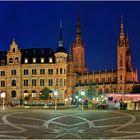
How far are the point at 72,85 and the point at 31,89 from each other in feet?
269

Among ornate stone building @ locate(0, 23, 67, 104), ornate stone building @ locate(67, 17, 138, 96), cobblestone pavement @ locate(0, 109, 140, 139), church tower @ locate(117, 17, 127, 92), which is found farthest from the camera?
ornate stone building @ locate(67, 17, 138, 96)

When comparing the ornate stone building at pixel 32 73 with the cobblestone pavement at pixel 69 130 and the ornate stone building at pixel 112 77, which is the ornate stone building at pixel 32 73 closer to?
the ornate stone building at pixel 112 77

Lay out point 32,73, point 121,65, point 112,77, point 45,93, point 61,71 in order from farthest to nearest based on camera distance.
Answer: point 112,77 < point 121,65 < point 32,73 < point 61,71 < point 45,93

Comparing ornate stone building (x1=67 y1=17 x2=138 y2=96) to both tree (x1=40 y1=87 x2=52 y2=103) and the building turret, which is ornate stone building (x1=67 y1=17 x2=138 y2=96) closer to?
the building turret

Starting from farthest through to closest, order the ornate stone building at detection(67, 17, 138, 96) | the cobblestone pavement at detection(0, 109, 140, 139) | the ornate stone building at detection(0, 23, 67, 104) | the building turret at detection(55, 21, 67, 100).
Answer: the ornate stone building at detection(67, 17, 138, 96)
the ornate stone building at detection(0, 23, 67, 104)
the building turret at detection(55, 21, 67, 100)
the cobblestone pavement at detection(0, 109, 140, 139)

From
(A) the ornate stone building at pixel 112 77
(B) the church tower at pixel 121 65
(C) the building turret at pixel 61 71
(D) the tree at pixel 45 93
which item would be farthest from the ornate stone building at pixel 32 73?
(B) the church tower at pixel 121 65

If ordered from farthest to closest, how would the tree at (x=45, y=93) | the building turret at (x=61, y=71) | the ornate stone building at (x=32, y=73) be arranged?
1. the ornate stone building at (x=32, y=73)
2. the building turret at (x=61, y=71)
3. the tree at (x=45, y=93)

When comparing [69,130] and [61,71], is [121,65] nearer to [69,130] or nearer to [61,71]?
[61,71]

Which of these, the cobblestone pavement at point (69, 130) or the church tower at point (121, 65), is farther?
the church tower at point (121, 65)

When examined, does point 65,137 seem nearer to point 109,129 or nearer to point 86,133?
point 86,133

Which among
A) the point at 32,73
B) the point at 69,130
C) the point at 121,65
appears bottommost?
the point at 69,130

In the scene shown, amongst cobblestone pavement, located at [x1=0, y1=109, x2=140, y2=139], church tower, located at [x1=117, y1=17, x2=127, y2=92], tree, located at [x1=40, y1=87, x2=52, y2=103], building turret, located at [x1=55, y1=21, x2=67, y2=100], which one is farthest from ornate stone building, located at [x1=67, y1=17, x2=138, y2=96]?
cobblestone pavement, located at [x1=0, y1=109, x2=140, y2=139]

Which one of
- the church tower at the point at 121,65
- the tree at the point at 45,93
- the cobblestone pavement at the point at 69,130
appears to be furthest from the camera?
the church tower at the point at 121,65

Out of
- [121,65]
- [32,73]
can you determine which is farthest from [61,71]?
[121,65]
